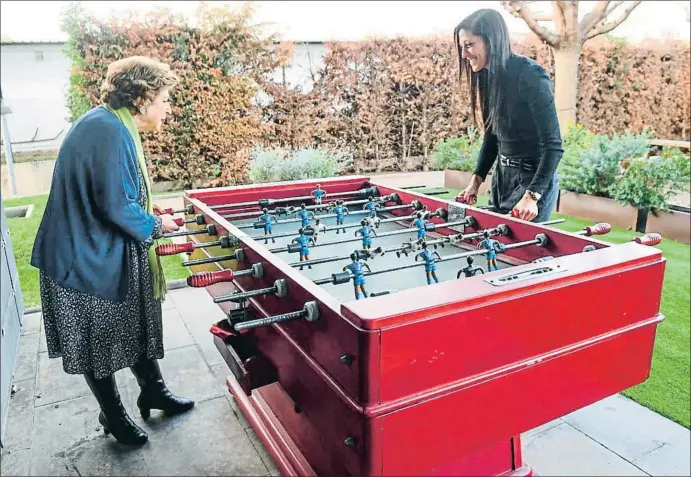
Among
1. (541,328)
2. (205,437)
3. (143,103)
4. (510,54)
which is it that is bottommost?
(205,437)

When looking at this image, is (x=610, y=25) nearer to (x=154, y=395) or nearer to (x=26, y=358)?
(x=154, y=395)

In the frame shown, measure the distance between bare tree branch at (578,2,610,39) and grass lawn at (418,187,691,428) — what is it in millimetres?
3441

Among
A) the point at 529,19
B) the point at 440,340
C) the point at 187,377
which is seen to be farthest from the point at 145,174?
the point at 529,19

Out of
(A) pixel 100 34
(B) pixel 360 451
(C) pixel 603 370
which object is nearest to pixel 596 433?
(C) pixel 603 370

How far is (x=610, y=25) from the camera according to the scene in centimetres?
621

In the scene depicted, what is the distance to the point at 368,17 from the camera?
5.91m

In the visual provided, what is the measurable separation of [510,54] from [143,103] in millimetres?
1456

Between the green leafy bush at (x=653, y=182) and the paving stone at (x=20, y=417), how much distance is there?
14.9ft

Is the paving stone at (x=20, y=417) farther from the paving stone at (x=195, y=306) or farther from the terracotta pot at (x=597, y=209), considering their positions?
the terracotta pot at (x=597, y=209)

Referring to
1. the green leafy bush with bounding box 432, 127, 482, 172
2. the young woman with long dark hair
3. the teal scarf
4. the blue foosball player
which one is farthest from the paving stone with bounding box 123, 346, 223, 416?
the green leafy bush with bounding box 432, 127, 482, 172

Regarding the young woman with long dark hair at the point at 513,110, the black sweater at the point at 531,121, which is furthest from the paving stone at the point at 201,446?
the black sweater at the point at 531,121

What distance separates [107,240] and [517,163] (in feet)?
5.46

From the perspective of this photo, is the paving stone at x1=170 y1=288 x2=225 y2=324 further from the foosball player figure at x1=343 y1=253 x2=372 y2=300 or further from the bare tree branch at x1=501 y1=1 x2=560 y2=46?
the bare tree branch at x1=501 y1=1 x2=560 y2=46

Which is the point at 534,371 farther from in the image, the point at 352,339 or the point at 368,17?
the point at 368,17
